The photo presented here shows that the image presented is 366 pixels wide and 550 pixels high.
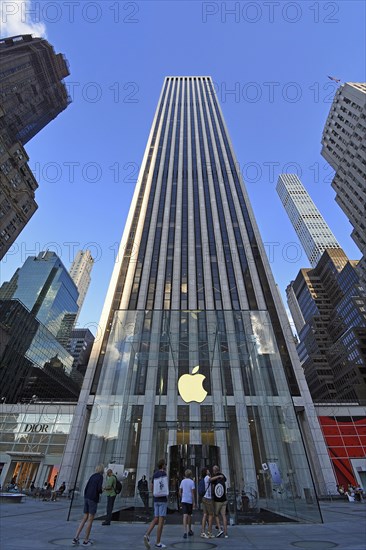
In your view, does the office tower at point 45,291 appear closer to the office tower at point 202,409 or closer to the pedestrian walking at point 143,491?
the office tower at point 202,409

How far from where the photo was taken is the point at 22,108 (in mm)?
97375

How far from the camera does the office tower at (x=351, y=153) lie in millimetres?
74562

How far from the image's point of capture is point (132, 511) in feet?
42.2

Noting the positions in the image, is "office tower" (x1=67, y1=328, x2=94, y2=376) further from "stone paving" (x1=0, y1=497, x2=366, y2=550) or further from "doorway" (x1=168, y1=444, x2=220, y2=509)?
"stone paving" (x1=0, y1=497, x2=366, y2=550)

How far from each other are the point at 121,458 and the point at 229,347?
746cm

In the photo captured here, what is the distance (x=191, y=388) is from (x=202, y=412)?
49.9 inches

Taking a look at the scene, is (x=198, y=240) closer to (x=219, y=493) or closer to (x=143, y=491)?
(x=143, y=491)

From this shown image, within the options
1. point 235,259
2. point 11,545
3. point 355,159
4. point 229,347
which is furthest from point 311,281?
point 11,545

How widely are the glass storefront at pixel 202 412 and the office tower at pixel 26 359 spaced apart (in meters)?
67.8

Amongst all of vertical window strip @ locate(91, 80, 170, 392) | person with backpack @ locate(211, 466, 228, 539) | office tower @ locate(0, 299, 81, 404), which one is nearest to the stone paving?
person with backpack @ locate(211, 466, 228, 539)

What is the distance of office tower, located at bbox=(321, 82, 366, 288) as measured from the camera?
74.6 metres

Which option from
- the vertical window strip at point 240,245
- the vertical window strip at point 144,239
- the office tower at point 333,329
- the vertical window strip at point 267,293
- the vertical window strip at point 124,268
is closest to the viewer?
the vertical window strip at point 267,293

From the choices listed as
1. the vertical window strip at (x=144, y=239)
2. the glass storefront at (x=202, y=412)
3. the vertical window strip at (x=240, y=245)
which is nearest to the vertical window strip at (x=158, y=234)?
the vertical window strip at (x=144, y=239)

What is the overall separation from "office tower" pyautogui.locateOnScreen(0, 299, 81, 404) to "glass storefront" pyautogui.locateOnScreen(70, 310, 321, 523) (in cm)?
6778
